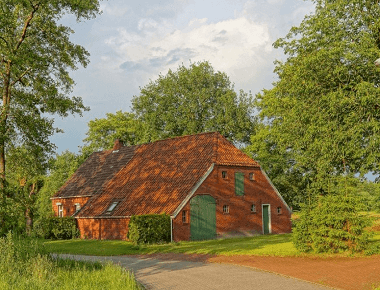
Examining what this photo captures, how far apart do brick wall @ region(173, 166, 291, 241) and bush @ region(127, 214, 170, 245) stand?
4.25 ft

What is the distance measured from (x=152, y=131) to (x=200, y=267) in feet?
143

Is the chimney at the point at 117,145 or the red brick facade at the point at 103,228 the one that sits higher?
the chimney at the point at 117,145

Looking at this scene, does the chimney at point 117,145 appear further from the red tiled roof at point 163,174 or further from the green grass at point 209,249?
the green grass at point 209,249

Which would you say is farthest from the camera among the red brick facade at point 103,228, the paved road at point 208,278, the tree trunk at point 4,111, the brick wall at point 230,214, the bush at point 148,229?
the red brick facade at point 103,228

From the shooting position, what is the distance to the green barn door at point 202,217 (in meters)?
33.2

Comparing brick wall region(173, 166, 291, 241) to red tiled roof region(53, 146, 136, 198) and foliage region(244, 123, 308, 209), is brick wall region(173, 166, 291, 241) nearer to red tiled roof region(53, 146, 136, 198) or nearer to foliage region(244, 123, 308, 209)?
foliage region(244, 123, 308, 209)

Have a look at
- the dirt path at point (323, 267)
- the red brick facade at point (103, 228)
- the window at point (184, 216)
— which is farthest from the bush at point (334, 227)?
the red brick facade at point (103, 228)

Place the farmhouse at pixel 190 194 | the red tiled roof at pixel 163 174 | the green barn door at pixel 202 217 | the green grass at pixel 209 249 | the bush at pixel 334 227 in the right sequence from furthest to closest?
the red tiled roof at pixel 163 174
the farmhouse at pixel 190 194
the green barn door at pixel 202 217
the green grass at pixel 209 249
the bush at pixel 334 227

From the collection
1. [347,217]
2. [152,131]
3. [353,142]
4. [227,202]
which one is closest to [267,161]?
[227,202]

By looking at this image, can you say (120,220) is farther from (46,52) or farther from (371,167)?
(371,167)

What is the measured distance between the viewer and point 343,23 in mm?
27328

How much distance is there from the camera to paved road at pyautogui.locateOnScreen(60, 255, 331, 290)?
14.1 m

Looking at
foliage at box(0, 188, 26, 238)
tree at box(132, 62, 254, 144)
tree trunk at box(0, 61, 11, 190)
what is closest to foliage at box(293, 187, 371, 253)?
foliage at box(0, 188, 26, 238)

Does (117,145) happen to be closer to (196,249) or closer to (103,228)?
(103,228)
